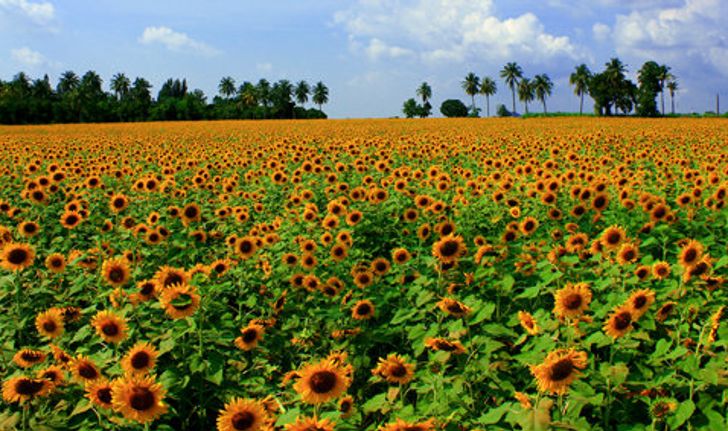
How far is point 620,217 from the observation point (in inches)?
252

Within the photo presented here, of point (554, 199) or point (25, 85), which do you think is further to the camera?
point (25, 85)

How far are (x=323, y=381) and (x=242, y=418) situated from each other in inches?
14.1

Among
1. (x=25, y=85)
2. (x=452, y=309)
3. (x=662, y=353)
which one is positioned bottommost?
(x=662, y=353)

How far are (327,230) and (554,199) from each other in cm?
239

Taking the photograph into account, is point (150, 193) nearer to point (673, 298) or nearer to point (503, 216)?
point (503, 216)

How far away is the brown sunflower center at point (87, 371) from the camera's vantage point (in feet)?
9.67

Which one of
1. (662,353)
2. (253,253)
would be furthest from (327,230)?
(662,353)

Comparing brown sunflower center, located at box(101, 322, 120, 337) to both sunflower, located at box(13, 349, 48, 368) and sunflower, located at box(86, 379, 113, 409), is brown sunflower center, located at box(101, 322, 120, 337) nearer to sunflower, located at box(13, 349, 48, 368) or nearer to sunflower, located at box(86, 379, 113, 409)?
sunflower, located at box(13, 349, 48, 368)

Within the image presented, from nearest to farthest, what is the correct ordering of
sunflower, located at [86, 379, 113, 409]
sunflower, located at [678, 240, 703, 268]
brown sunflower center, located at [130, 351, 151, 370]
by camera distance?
sunflower, located at [86, 379, 113, 409] → brown sunflower center, located at [130, 351, 151, 370] → sunflower, located at [678, 240, 703, 268]

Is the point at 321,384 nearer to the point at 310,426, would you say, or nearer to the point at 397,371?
the point at 310,426

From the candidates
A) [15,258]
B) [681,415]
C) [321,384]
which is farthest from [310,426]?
[15,258]

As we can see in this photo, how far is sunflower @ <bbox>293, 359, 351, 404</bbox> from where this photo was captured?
8.04ft

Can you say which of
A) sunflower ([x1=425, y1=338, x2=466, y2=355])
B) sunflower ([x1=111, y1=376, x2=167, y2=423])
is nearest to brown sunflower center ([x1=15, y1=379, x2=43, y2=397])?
sunflower ([x1=111, y1=376, x2=167, y2=423])

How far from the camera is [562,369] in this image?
243 cm
